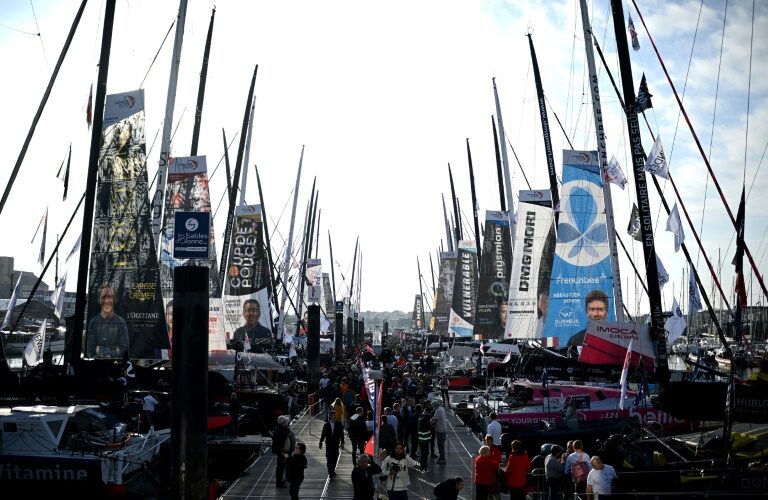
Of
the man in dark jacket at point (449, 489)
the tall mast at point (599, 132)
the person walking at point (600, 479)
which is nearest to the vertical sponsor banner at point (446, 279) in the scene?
the tall mast at point (599, 132)

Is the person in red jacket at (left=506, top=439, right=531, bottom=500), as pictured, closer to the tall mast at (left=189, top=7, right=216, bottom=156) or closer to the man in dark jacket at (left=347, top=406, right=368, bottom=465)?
the man in dark jacket at (left=347, top=406, right=368, bottom=465)

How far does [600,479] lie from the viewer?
1346 centimetres

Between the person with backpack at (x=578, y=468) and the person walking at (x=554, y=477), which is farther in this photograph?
the person walking at (x=554, y=477)

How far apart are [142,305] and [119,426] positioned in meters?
7.47

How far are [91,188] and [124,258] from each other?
244cm

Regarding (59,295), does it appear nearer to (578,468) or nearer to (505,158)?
(578,468)

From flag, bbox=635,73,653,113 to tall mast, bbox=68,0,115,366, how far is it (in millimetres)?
15024

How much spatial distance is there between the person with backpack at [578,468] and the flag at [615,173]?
13.0 metres

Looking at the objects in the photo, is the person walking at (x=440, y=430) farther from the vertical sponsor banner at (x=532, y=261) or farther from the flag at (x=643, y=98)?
the vertical sponsor banner at (x=532, y=261)

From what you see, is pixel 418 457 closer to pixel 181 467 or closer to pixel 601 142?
pixel 181 467

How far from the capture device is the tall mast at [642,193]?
1944 cm

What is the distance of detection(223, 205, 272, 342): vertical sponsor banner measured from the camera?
42062 mm

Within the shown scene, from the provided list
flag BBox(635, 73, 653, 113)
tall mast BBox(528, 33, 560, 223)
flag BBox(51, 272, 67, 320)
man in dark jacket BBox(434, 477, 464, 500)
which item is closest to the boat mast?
tall mast BBox(528, 33, 560, 223)

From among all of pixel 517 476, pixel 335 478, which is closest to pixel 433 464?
pixel 335 478
